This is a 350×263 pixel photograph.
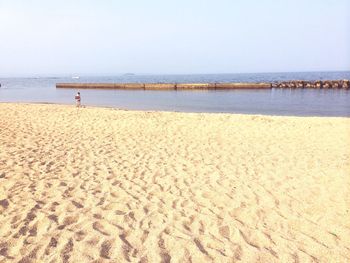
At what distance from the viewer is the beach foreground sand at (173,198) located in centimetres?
366

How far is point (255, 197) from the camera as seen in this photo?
16.9ft

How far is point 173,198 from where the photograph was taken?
199 inches

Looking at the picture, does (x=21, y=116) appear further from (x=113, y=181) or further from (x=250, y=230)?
(x=250, y=230)

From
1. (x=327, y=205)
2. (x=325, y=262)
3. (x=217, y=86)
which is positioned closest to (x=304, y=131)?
(x=327, y=205)

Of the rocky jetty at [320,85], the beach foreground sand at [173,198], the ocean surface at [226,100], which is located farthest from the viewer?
the rocky jetty at [320,85]

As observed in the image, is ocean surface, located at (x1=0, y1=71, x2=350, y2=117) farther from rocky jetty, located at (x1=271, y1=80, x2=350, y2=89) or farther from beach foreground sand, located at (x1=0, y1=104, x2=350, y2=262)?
beach foreground sand, located at (x1=0, y1=104, x2=350, y2=262)

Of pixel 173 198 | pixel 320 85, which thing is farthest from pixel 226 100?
pixel 173 198

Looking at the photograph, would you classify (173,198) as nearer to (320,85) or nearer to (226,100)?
(226,100)

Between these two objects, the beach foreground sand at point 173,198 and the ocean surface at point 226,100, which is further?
the ocean surface at point 226,100

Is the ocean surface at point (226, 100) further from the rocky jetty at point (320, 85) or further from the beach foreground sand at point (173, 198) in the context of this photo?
the beach foreground sand at point (173, 198)

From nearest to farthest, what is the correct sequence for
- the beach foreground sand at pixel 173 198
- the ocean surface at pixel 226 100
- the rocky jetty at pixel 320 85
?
the beach foreground sand at pixel 173 198, the ocean surface at pixel 226 100, the rocky jetty at pixel 320 85

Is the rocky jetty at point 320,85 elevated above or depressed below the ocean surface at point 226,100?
above

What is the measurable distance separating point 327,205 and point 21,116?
12387mm

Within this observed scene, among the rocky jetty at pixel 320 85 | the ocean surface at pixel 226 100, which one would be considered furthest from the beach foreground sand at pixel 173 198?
the rocky jetty at pixel 320 85
